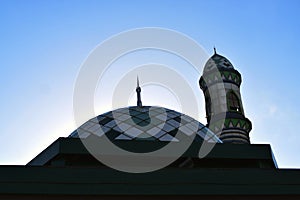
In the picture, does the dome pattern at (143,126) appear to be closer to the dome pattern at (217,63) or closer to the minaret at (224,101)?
the minaret at (224,101)

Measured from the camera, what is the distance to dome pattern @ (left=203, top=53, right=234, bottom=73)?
2852cm

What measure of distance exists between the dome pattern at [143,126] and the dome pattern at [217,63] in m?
13.5

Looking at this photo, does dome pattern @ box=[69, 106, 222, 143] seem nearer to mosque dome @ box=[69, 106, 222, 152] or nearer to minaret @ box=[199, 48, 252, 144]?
mosque dome @ box=[69, 106, 222, 152]

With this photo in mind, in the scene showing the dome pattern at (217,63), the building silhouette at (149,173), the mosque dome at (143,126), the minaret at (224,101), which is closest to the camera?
the building silhouette at (149,173)

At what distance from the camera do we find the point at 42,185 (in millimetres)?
8680

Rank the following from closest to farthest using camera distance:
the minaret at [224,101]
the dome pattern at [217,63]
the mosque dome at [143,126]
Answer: the mosque dome at [143,126]
the minaret at [224,101]
the dome pattern at [217,63]

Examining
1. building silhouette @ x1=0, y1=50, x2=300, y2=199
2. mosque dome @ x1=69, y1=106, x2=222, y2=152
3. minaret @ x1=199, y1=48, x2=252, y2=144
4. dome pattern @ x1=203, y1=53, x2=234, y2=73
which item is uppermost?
dome pattern @ x1=203, y1=53, x2=234, y2=73

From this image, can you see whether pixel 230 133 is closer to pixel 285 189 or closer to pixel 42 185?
pixel 285 189

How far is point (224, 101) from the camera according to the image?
26.1m

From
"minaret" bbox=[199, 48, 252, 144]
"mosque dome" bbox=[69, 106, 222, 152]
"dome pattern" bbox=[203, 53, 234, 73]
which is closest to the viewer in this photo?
"mosque dome" bbox=[69, 106, 222, 152]

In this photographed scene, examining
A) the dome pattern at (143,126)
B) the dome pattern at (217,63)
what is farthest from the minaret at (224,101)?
the dome pattern at (143,126)

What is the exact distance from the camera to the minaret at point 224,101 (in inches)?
982

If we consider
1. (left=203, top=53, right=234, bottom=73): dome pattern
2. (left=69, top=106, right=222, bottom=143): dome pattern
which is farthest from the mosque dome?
(left=203, top=53, right=234, bottom=73): dome pattern

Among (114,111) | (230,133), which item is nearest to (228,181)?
(114,111)
